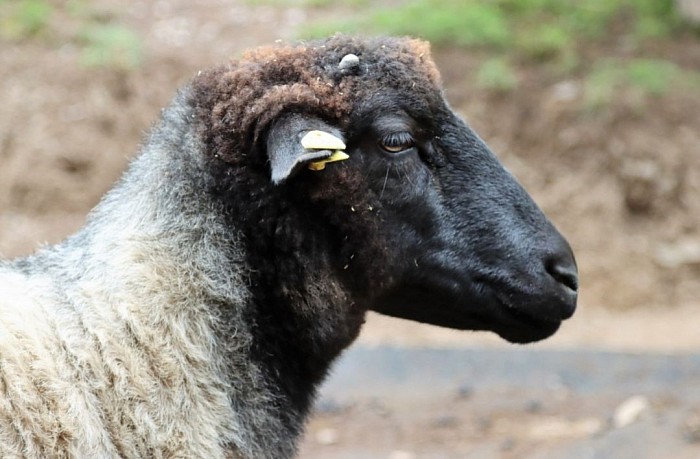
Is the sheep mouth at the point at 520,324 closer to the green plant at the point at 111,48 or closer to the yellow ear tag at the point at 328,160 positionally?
the yellow ear tag at the point at 328,160

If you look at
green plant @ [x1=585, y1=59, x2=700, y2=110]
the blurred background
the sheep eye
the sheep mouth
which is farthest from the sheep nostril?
green plant @ [x1=585, y1=59, x2=700, y2=110]

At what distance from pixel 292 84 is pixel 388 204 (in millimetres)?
577

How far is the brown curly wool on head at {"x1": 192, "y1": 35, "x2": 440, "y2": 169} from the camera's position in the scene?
11.1ft

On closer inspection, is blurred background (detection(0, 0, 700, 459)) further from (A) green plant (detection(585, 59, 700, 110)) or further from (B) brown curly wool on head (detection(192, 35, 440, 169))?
(B) brown curly wool on head (detection(192, 35, 440, 169))

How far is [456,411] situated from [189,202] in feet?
14.8

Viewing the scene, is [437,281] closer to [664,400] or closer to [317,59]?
[317,59]

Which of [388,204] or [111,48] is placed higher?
[111,48]

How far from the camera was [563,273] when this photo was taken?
3717 mm

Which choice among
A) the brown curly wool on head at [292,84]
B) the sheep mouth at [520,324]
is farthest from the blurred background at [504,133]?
the brown curly wool on head at [292,84]

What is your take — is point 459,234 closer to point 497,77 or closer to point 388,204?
point 388,204

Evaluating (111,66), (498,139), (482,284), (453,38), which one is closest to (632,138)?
(498,139)

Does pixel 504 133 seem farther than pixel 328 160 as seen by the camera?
Yes

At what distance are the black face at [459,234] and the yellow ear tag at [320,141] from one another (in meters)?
0.33

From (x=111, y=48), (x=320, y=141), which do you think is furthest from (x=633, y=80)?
(x=320, y=141)
